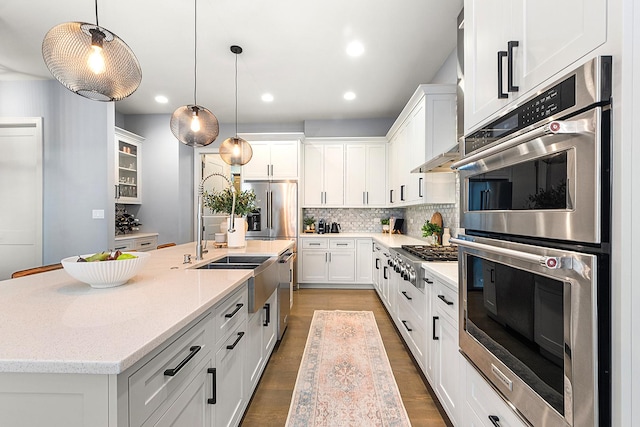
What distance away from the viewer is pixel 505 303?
105 cm

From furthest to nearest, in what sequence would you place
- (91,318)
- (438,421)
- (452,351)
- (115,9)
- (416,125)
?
1. (416,125)
2. (115,9)
3. (438,421)
4. (452,351)
5. (91,318)

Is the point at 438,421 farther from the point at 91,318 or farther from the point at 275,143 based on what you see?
the point at 275,143

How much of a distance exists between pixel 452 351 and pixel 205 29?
3.24 metres

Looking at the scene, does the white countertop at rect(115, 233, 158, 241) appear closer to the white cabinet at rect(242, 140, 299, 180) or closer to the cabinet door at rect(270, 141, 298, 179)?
the white cabinet at rect(242, 140, 299, 180)

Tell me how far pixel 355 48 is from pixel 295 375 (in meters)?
3.08

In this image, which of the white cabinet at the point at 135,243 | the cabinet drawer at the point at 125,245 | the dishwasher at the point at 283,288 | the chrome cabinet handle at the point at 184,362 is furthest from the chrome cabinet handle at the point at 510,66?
the cabinet drawer at the point at 125,245

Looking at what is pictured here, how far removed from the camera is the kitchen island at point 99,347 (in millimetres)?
742

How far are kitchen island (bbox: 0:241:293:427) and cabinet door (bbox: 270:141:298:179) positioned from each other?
375 centimetres

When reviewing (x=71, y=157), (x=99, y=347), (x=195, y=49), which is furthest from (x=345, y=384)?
(x=71, y=157)

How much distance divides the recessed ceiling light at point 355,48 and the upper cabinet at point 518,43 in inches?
72.7

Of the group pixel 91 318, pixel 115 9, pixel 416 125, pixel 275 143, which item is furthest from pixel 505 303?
pixel 275 143

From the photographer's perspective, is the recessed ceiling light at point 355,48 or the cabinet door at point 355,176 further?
the cabinet door at point 355,176

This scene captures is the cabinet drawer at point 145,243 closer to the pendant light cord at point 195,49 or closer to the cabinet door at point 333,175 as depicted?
the pendant light cord at point 195,49

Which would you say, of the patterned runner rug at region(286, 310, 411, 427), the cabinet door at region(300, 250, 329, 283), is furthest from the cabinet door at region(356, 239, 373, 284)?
the patterned runner rug at region(286, 310, 411, 427)
